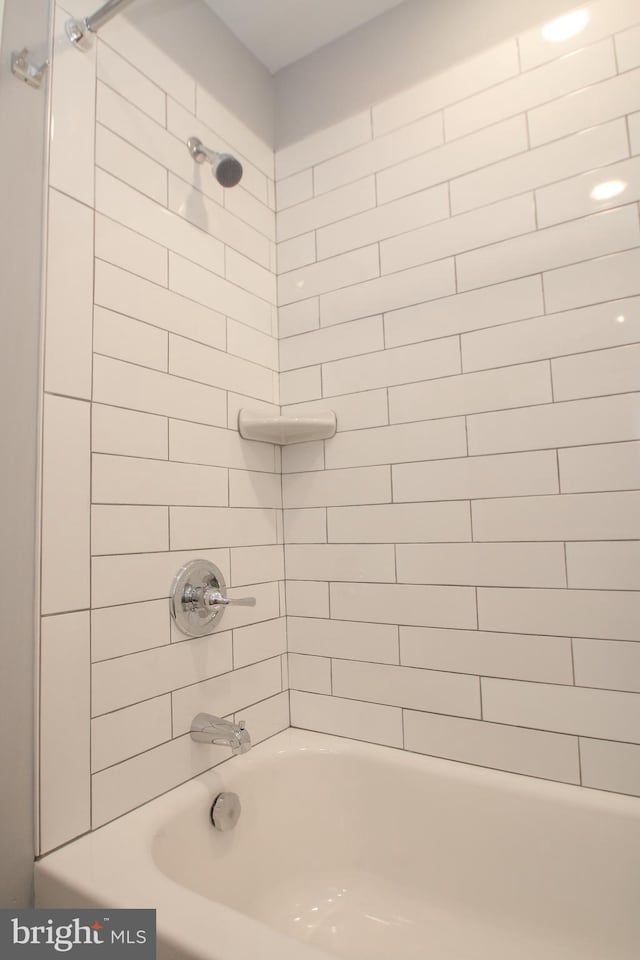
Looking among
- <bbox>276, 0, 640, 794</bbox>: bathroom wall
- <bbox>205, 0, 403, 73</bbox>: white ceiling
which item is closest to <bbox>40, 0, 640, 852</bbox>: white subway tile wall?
<bbox>276, 0, 640, 794</bbox>: bathroom wall

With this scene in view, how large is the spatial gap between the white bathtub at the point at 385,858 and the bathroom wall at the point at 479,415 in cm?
8

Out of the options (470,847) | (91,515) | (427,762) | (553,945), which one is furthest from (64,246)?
(553,945)

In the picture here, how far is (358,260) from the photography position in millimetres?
1539

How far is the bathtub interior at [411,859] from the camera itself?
109cm

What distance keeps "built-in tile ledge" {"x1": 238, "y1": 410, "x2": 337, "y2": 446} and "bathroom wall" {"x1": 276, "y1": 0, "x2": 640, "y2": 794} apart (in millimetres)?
42

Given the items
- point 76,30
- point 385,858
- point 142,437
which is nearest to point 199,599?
point 142,437

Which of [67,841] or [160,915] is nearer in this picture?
[160,915]

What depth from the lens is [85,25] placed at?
1098 millimetres

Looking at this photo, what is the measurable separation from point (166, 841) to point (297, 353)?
1.26 metres

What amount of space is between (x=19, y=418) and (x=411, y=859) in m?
1.31

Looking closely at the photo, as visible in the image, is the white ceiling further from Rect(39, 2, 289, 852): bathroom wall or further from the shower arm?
the shower arm

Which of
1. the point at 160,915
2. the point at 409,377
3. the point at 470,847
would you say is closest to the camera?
the point at 160,915

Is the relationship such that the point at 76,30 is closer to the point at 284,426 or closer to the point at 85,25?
the point at 85,25

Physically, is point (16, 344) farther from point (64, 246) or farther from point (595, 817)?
point (595, 817)
